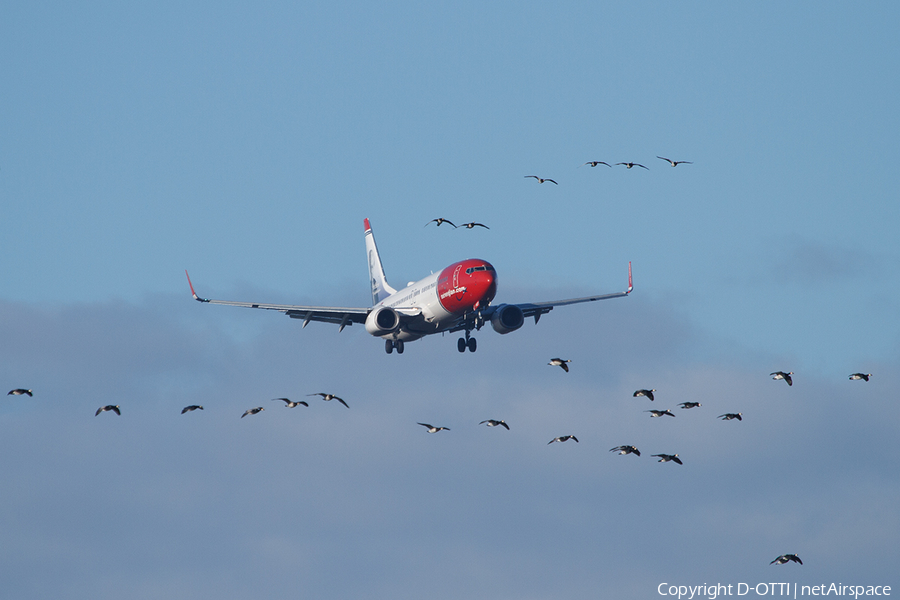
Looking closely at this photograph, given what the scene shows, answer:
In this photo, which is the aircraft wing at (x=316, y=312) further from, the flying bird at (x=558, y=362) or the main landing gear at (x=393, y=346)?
the flying bird at (x=558, y=362)

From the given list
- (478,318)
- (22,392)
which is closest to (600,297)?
(478,318)

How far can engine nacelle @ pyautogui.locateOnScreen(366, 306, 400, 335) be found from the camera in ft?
287

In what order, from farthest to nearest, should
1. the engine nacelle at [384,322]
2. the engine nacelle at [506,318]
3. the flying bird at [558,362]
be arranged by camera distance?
1. the engine nacelle at [506,318]
2. the engine nacelle at [384,322]
3. the flying bird at [558,362]

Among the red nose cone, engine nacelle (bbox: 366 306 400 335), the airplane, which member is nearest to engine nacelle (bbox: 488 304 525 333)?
the airplane

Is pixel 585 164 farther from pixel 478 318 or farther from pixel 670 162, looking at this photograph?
pixel 478 318

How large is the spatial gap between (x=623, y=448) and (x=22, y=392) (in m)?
30.3

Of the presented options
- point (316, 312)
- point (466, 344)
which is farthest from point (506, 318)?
point (316, 312)

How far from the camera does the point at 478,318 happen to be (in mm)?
87625

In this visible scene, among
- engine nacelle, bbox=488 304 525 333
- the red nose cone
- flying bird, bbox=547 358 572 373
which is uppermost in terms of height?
engine nacelle, bbox=488 304 525 333

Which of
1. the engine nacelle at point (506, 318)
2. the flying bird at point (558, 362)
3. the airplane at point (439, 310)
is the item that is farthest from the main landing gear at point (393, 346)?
the flying bird at point (558, 362)

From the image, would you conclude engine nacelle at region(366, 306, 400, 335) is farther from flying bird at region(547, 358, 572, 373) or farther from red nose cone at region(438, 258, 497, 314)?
flying bird at region(547, 358, 572, 373)

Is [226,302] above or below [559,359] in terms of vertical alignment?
above

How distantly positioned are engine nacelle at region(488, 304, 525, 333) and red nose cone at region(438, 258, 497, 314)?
6.43 meters

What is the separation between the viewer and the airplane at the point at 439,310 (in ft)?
272
